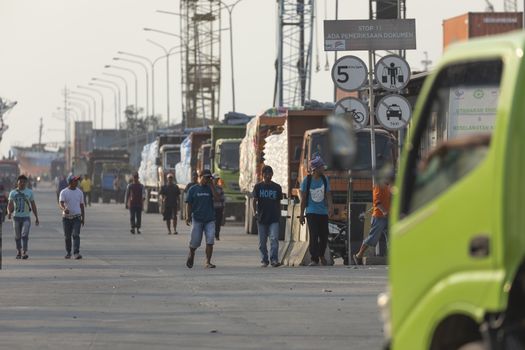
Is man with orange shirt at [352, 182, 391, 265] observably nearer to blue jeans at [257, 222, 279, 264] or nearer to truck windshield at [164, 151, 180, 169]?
blue jeans at [257, 222, 279, 264]

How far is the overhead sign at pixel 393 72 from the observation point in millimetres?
26875

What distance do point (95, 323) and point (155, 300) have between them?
10.2ft

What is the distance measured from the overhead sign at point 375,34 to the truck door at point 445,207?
1812 centimetres

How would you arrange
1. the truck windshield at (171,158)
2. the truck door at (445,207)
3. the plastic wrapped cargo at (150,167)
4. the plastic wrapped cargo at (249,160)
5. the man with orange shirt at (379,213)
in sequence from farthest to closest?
the plastic wrapped cargo at (150,167) → the truck windshield at (171,158) → the plastic wrapped cargo at (249,160) → the man with orange shirt at (379,213) → the truck door at (445,207)

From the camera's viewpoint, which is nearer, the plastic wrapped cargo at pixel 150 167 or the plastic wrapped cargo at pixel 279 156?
the plastic wrapped cargo at pixel 279 156

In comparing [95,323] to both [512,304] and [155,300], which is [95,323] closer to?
[155,300]

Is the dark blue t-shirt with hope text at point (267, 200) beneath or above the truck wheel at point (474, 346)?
above

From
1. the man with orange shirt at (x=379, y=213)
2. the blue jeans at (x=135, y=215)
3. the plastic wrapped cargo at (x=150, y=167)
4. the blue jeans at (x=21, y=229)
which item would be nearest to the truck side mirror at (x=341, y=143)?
the man with orange shirt at (x=379, y=213)

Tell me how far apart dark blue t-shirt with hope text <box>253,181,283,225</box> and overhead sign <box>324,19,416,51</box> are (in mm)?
2666

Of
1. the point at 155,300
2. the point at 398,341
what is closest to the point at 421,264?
the point at 398,341

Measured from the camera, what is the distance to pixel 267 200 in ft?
88.3

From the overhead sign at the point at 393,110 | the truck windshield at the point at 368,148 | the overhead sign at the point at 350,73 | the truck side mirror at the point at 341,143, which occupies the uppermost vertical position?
the overhead sign at the point at 350,73

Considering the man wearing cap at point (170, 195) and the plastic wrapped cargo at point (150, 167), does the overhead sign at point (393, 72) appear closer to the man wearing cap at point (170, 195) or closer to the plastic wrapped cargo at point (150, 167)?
the man wearing cap at point (170, 195)

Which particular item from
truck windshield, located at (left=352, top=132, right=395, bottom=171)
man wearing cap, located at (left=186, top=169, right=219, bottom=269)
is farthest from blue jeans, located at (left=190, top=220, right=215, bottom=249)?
truck windshield, located at (left=352, top=132, right=395, bottom=171)
